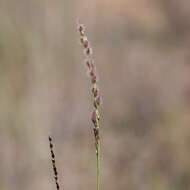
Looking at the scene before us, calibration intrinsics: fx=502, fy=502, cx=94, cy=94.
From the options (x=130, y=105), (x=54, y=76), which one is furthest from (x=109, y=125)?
(x=54, y=76)

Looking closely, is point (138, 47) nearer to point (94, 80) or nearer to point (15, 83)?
point (15, 83)

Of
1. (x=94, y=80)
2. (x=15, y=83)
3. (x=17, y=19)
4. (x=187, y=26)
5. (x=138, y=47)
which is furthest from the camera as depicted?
(x=187, y=26)

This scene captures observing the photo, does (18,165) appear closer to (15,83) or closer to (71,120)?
(15,83)

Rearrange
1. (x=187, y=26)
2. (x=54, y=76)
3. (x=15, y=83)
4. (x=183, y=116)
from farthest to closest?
(x=187, y=26), (x=183, y=116), (x=54, y=76), (x=15, y=83)

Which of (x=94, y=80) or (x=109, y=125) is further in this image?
(x=109, y=125)

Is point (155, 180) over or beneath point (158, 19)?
beneath

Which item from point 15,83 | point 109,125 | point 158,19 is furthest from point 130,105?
point 158,19

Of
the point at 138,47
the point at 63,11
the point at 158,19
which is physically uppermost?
the point at 158,19
